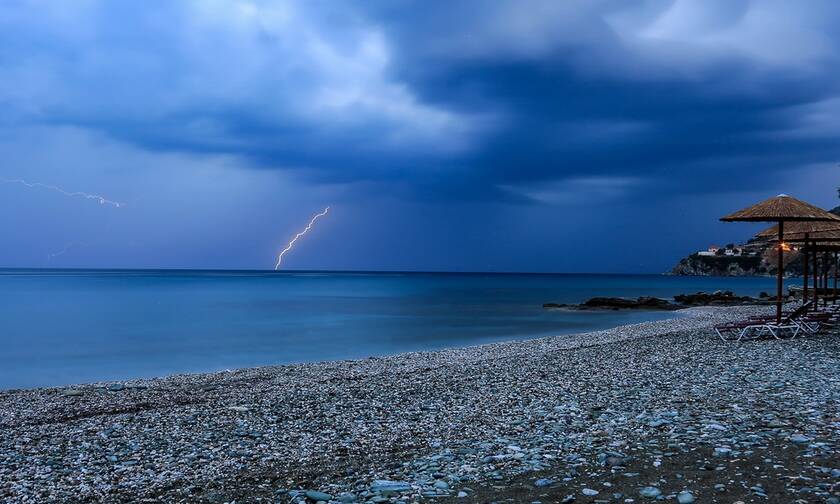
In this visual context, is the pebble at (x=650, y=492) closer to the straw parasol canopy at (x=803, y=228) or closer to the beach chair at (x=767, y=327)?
the beach chair at (x=767, y=327)

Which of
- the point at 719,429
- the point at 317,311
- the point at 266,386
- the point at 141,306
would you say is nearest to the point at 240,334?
the point at 317,311

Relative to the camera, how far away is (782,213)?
17938mm

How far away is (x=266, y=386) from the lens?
1625 cm

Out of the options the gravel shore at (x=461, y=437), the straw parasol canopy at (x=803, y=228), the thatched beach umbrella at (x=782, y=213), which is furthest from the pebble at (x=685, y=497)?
the straw parasol canopy at (x=803, y=228)

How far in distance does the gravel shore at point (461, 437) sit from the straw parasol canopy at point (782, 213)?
4470 mm

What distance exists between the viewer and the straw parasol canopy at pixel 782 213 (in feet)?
58.2

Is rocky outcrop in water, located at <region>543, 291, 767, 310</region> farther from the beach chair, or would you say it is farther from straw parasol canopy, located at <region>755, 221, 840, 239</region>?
the beach chair

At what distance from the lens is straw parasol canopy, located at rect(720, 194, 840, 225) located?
17734 millimetres

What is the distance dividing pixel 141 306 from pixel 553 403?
59.0 metres

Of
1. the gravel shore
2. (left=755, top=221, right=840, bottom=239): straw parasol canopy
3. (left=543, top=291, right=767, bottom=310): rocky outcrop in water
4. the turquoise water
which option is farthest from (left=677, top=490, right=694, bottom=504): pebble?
(left=543, top=291, right=767, bottom=310): rocky outcrop in water

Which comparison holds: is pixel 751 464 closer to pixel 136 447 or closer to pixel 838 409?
pixel 838 409

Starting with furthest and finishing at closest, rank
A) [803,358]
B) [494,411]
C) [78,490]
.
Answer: [803,358] → [494,411] → [78,490]

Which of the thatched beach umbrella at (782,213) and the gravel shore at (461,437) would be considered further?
the thatched beach umbrella at (782,213)

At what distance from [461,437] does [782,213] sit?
1394 centimetres
